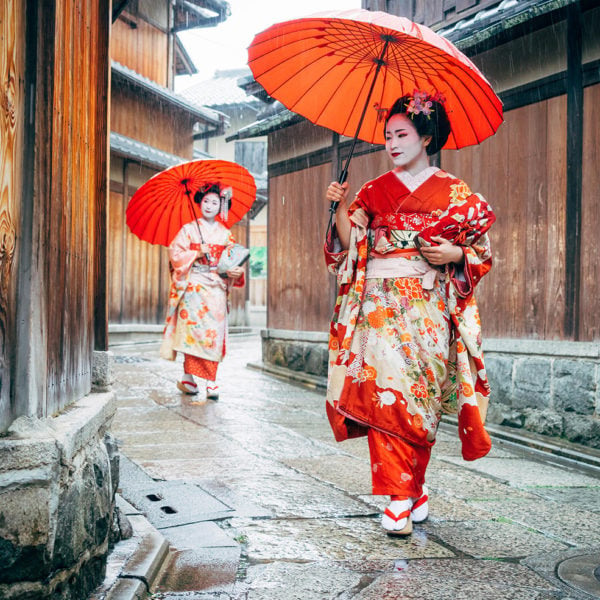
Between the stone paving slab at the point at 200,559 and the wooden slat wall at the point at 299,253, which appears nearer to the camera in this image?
the stone paving slab at the point at 200,559

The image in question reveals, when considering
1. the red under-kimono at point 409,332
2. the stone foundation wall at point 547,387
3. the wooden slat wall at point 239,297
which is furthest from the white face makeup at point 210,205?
the wooden slat wall at point 239,297

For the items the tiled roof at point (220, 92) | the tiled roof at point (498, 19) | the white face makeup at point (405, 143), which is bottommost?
the white face makeup at point (405, 143)

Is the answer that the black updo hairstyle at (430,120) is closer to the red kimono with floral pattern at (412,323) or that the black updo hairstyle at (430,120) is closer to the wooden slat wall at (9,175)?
the red kimono with floral pattern at (412,323)

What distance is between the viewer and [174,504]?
3844mm

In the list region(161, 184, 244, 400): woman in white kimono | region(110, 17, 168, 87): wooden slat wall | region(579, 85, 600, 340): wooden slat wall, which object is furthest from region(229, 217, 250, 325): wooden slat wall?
region(579, 85, 600, 340): wooden slat wall

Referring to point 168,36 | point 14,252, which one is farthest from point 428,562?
point 168,36

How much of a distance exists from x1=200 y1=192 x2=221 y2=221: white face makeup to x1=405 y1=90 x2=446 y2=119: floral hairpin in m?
4.47

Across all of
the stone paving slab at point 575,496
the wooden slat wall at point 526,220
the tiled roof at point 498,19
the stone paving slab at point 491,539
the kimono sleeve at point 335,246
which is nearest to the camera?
the stone paving slab at point 491,539

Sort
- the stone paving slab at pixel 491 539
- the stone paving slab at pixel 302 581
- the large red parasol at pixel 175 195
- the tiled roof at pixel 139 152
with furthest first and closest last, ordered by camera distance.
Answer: the tiled roof at pixel 139 152
the large red parasol at pixel 175 195
the stone paving slab at pixel 491 539
the stone paving slab at pixel 302 581

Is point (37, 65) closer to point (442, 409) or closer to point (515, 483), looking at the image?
point (442, 409)

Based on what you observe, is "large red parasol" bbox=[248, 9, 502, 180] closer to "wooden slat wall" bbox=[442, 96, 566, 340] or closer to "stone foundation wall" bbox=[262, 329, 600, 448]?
"wooden slat wall" bbox=[442, 96, 566, 340]

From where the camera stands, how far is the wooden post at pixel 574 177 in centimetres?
603

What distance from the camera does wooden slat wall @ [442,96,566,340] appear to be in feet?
20.6

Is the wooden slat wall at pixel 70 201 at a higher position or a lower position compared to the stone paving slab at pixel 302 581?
higher
